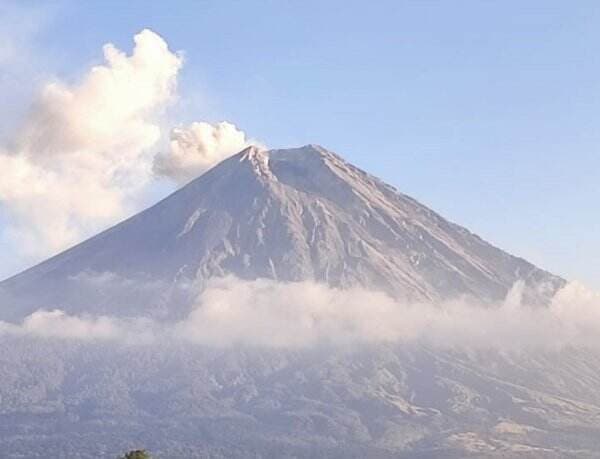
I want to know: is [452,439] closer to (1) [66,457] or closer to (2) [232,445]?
(2) [232,445]

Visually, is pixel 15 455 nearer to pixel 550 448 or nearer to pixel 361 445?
pixel 361 445

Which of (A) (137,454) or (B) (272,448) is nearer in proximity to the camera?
(A) (137,454)

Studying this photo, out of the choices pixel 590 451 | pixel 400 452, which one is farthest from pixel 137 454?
pixel 590 451

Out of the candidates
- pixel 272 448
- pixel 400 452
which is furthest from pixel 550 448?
pixel 272 448

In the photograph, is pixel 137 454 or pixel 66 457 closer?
pixel 137 454

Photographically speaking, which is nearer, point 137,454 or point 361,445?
point 137,454


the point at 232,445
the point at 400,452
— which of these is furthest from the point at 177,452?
the point at 400,452

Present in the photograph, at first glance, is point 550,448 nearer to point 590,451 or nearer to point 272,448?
point 590,451
